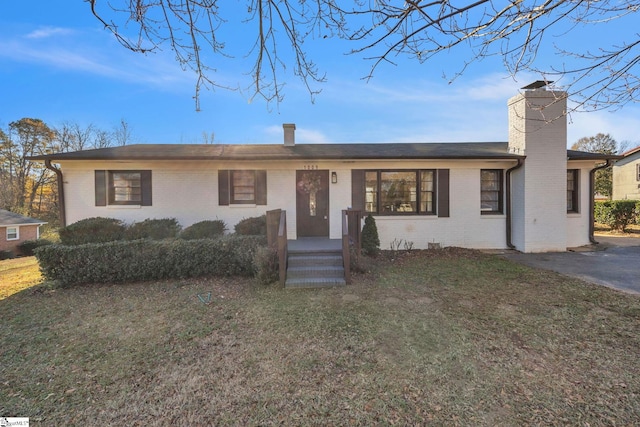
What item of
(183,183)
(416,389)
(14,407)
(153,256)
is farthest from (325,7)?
(183,183)

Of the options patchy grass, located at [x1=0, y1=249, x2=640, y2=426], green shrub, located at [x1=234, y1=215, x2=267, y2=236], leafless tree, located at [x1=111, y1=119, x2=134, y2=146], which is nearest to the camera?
patchy grass, located at [x1=0, y1=249, x2=640, y2=426]

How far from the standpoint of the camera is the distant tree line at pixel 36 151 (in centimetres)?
2481

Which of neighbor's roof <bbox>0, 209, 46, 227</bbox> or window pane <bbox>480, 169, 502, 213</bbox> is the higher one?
window pane <bbox>480, 169, 502, 213</bbox>

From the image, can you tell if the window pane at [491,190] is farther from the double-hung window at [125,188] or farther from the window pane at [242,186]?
the double-hung window at [125,188]

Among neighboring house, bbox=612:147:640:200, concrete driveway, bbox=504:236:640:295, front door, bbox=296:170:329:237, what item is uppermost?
neighboring house, bbox=612:147:640:200

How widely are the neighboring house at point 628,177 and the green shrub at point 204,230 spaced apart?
24.0 metres

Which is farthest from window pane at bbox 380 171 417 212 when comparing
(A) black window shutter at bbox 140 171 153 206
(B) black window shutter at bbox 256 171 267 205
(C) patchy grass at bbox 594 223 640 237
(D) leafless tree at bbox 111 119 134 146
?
(D) leafless tree at bbox 111 119 134 146

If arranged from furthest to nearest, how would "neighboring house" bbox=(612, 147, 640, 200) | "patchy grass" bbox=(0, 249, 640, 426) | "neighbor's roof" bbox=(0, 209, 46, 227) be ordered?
"neighbor's roof" bbox=(0, 209, 46, 227)
"neighboring house" bbox=(612, 147, 640, 200)
"patchy grass" bbox=(0, 249, 640, 426)

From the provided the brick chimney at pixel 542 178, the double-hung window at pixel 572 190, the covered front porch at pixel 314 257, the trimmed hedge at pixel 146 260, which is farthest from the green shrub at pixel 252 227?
the double-hung window at pixel 572 190

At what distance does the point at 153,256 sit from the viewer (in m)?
5.82

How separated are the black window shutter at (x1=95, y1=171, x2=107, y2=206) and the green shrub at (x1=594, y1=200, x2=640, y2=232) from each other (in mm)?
20325

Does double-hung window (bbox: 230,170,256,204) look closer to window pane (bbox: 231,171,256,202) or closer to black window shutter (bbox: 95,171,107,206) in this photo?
window pane (bbox: 231,171,256,202)

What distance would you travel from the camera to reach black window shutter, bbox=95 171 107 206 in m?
8.60

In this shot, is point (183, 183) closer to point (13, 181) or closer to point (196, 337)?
point (196, 337)
